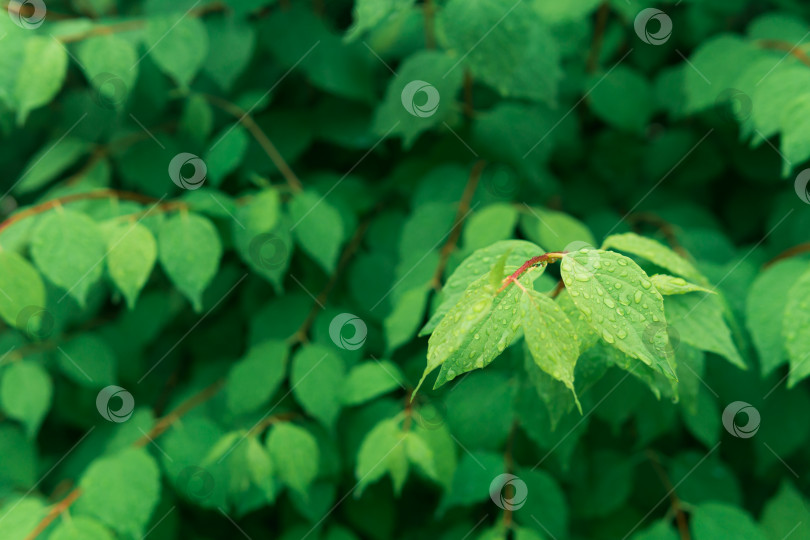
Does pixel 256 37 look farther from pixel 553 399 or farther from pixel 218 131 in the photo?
pixel 553 399

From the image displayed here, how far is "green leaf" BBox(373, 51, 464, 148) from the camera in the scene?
1.71 metres

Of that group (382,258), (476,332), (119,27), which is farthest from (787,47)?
(119,27)

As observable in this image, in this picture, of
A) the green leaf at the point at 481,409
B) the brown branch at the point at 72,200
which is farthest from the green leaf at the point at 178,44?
the green leaf at the point at 481,409

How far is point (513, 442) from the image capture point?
1.68m

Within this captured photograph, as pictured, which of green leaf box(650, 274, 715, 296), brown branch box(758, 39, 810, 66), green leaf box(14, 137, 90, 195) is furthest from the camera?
green leaf box(14, 137, 90, 195)

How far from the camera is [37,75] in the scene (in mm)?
1645

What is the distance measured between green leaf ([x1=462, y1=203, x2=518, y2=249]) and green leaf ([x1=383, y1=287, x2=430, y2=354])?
0.17 meters

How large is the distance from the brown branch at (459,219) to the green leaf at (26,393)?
109 cm

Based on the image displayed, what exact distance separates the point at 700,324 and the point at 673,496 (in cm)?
68

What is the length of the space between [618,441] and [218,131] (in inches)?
60.3

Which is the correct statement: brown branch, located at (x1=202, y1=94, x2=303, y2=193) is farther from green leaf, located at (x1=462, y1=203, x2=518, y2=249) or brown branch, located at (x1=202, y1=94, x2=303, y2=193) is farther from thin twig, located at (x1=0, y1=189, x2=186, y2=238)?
green leaf, located at (x1=462, y1=203, x2=518, y2=249)

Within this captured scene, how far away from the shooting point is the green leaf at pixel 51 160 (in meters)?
2.03

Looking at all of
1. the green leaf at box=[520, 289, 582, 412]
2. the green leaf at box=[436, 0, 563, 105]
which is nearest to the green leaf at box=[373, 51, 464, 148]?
the green leaf at box=[436, 0, 563, 105]

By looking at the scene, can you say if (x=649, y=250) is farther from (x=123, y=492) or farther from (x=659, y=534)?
(x=123, y=492)
